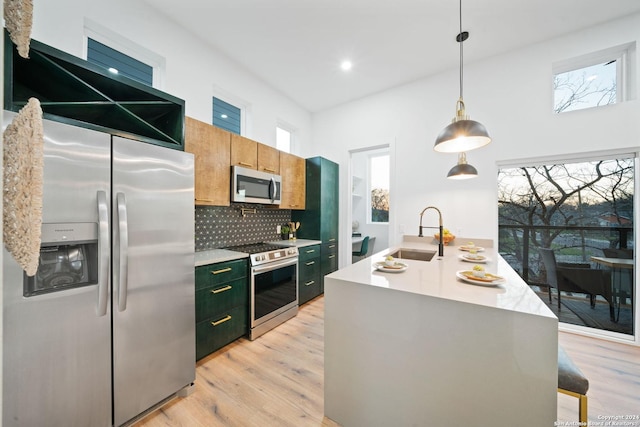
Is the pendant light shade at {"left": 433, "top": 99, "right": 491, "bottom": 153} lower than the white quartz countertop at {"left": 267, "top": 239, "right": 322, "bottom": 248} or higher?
higher

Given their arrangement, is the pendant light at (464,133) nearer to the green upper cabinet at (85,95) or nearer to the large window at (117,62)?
the green upper cabinet at (85,95)

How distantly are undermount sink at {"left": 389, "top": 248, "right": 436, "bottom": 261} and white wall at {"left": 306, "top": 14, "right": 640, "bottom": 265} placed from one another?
0.69 meters

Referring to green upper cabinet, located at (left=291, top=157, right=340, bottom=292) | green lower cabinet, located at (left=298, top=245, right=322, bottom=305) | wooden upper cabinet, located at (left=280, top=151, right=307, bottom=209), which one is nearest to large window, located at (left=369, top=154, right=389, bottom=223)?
green upper cabinet, located at (left=291, top=157, right=340, bottom=292)

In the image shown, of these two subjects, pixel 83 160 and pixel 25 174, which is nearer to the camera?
pixel 25 174

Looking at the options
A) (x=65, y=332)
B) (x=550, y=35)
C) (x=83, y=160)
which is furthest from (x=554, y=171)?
(x=65, y=332)

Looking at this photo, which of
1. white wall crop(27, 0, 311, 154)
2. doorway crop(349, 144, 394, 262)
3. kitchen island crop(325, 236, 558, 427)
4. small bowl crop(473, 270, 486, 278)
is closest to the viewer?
kitchen island crop(325, 236, 558, 427)

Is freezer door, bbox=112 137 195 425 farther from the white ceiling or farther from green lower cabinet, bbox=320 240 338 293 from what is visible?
green lower cabinet, bbox=320 240 338 293

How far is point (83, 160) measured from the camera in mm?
1348

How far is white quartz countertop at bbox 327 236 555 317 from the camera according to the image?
1193 millimetres

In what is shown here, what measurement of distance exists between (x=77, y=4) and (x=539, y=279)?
507cm

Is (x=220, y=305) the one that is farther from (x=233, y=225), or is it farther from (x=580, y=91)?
(x=580, y=91)

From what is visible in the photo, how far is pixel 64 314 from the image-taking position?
130 centimetres

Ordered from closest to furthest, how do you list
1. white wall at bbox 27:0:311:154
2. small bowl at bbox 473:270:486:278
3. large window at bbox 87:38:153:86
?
small bowl at bbox 473:270:486:278, white wall at bbox 27:0:311:154, large window at bbox 87:38:153:86

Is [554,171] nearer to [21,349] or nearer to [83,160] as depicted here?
[83,160]
